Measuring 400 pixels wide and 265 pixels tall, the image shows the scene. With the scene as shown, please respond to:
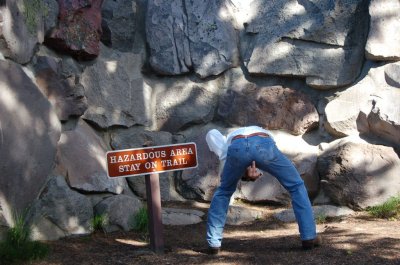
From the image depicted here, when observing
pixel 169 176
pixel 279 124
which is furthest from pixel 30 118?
pixel 279 124

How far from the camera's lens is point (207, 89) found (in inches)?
281

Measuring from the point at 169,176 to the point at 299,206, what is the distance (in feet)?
8.35

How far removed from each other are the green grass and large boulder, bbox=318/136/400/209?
2.97m

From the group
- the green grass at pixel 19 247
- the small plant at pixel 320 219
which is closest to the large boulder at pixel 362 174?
the small plant at pixel 320 219

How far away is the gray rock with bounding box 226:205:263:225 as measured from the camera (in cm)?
619

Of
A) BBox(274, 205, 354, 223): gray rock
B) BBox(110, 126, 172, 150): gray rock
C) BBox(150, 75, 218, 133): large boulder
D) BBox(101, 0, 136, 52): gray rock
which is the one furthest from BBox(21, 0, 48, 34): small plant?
BBox(274, 205, 354, 223): gray rock

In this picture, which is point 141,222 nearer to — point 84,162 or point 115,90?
point 84,162

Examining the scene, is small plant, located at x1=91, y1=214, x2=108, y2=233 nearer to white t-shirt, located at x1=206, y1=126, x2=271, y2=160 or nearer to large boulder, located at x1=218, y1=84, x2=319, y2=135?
white t-shirt, located at x1=206, y1=126, x2=271, y2=160

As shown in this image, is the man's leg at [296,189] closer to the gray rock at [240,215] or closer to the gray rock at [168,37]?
the gray rock at [240,215]

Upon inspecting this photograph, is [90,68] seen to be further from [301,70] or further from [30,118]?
[301,70]

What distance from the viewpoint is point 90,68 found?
662cm

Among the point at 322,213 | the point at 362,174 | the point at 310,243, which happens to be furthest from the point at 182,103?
the point at 310,243

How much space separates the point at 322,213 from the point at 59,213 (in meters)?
2.44

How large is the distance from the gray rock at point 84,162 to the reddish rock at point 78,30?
723 millimetres
